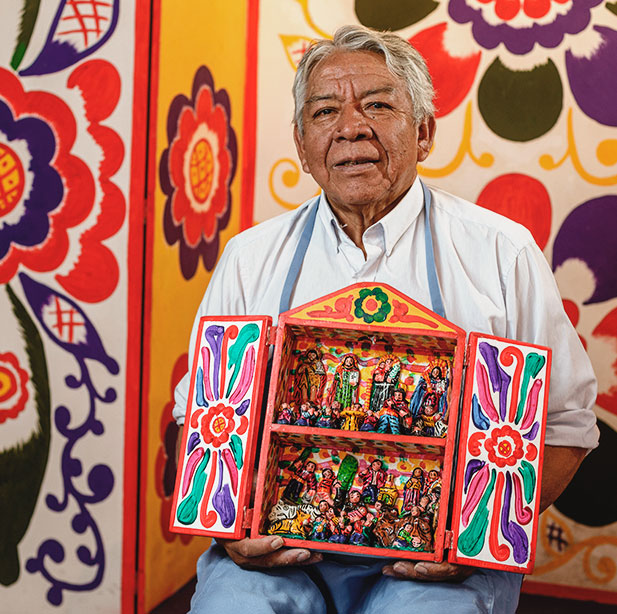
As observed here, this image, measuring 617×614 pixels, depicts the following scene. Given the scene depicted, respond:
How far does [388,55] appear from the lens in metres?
1.76

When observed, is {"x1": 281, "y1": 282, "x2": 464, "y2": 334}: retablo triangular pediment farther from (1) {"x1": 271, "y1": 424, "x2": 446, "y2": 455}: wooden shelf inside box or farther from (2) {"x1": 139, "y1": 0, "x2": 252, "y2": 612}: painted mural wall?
(2) {"x1": 139, "y1": 0, "x2": 252, "y2": 612}: painted mural wall

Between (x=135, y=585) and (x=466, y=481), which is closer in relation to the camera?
(x=466, y=481)

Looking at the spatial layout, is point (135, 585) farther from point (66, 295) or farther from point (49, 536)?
point (66, 295)

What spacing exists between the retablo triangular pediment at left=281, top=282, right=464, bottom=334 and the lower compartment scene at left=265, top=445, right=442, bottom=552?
29cm

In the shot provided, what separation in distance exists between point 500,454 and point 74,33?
1.77 metres

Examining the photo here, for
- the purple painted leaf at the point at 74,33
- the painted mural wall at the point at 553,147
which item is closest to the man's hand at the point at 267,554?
the purple painted leaf at the point at 74,33

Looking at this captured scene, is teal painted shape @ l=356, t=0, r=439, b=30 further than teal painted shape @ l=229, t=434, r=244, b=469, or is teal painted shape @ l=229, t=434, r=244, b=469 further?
teal painted shape @ l=356, t=0, r=439, b=30

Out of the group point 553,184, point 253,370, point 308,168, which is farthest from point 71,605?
point 553,184

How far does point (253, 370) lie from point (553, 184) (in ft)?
5.90

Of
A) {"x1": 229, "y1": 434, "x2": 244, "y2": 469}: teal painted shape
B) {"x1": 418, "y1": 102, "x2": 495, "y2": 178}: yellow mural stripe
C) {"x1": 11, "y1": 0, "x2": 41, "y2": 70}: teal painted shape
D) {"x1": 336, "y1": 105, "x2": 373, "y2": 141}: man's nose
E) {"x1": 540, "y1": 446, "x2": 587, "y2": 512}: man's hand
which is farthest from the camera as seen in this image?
{"x1": 418, "y1": 102, "x2": 495, "y2": 178}: yellow mural stripe

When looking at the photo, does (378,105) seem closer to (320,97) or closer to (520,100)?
(320,97)

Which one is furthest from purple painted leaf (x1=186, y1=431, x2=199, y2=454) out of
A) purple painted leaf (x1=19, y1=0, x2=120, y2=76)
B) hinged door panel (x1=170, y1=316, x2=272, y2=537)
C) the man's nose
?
purple painted leaf (x1=19, y1=0, x2=120, y2=76)

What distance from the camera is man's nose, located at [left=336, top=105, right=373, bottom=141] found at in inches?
69.2

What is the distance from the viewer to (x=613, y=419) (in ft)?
9.52
